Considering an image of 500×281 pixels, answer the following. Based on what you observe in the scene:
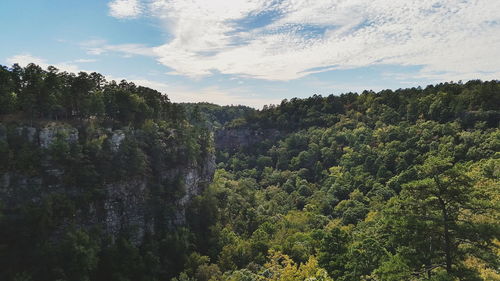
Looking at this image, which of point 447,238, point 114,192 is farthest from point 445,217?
point 114,192

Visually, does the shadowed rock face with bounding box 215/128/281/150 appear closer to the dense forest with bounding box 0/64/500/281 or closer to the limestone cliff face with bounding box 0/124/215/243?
the dense forest with bounding box 0/64/500/281

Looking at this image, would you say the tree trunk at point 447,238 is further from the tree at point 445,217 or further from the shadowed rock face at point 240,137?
the shadowed rock face at point 240,137

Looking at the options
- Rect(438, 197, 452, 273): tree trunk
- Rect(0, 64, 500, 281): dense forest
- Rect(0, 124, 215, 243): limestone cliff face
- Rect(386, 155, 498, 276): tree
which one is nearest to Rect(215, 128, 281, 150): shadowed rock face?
Rect(0, 64, 500, 281): dense forest

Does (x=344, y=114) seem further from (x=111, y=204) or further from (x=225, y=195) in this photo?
(x=111, y=204)

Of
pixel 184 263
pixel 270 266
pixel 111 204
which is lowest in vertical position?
pixel 184 263

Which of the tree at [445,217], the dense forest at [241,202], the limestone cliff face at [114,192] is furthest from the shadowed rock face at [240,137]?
the tree at [445,217]

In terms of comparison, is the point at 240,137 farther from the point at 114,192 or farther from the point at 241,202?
the point at 114,192

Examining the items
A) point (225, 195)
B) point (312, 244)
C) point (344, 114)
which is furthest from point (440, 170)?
point (344, 114)
